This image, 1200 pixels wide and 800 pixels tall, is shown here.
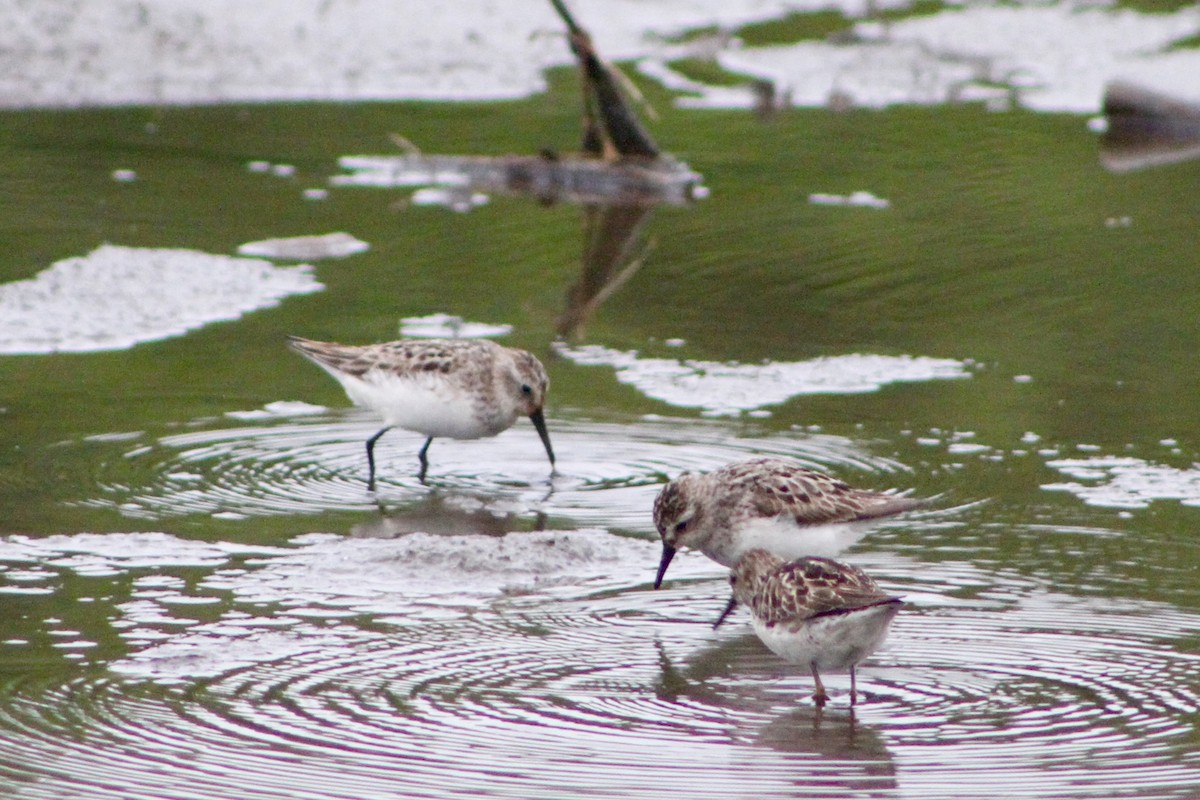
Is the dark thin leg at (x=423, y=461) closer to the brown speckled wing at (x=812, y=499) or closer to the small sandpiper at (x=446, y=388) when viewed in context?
the small sandpiper at (x=446, y=388)

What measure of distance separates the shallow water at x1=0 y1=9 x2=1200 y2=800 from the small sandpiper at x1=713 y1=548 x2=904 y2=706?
0.19 metres

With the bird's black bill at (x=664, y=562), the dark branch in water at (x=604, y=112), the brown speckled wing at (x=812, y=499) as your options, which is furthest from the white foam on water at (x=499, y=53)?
the bird's black bill at (x=664, y=562)

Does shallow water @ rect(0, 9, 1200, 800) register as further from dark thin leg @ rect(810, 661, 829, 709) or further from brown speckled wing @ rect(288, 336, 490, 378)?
brown speckled wing @ rect(288, 336, 490, 378)

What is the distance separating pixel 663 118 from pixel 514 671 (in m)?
13.0

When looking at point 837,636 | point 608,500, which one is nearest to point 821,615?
point 837,636

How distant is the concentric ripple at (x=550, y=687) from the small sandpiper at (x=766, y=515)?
0.75 ft

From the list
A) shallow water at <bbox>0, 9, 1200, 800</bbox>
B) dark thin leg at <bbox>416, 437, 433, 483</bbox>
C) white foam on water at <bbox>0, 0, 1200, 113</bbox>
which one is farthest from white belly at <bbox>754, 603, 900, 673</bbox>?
white foam on water at <bbox>0, 0, 1200, 113</bbox>

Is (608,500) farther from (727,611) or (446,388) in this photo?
(727,611)

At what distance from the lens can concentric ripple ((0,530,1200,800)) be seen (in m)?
5.76

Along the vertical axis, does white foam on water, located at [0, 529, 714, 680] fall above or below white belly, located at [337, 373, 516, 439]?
below

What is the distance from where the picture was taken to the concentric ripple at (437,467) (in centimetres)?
883

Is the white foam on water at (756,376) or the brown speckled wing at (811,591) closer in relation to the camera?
the brown speckled wing at (811,591)

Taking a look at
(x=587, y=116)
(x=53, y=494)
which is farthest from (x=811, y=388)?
(x=587, y=116)

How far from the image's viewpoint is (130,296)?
12.4 m
